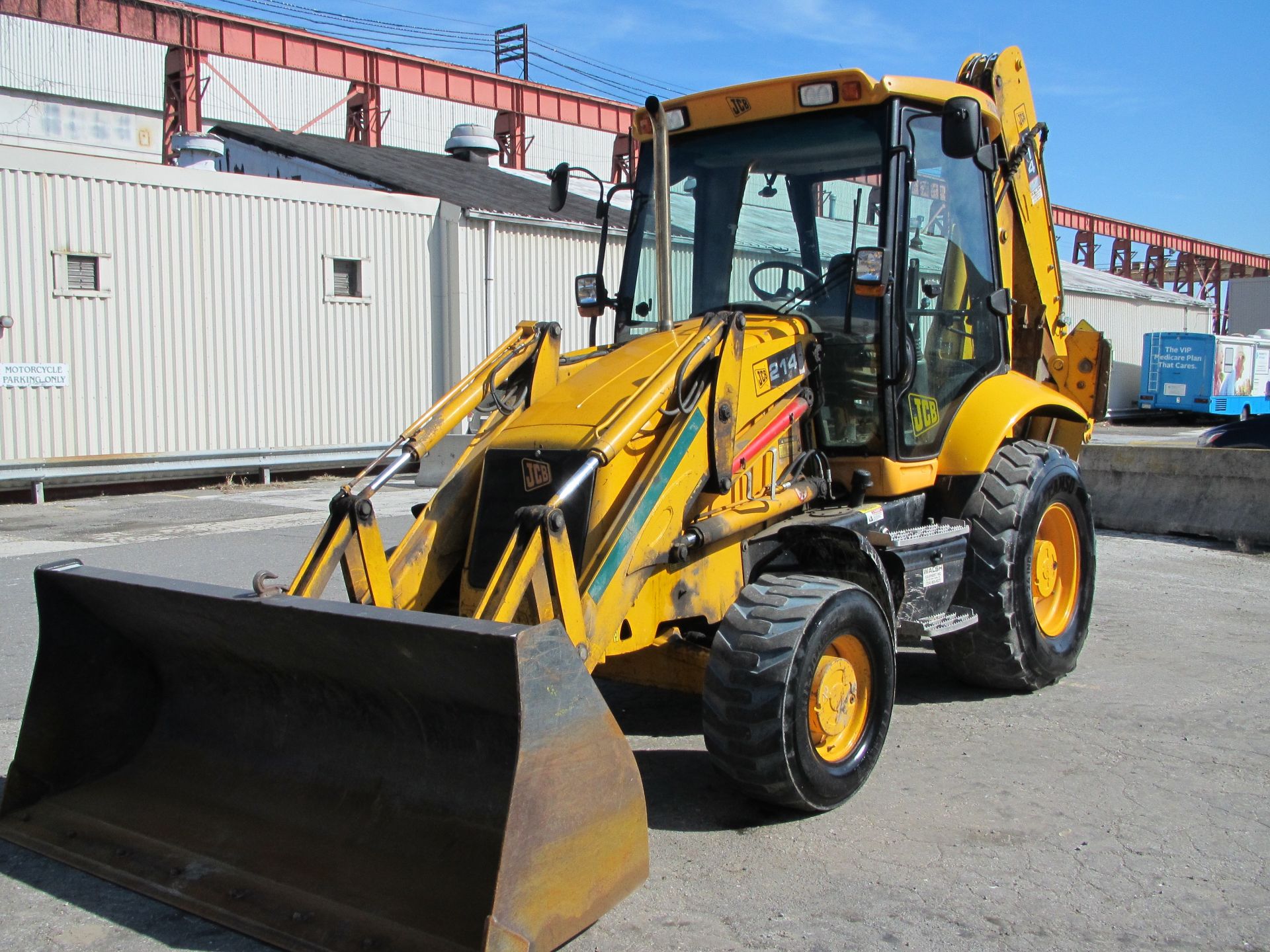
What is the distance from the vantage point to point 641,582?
450cm

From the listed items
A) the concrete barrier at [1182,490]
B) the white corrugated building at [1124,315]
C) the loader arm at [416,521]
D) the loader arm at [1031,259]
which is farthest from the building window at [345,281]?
the white corrugated building at [1124,315]

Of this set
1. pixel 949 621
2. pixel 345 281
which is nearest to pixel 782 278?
pixel 949 621

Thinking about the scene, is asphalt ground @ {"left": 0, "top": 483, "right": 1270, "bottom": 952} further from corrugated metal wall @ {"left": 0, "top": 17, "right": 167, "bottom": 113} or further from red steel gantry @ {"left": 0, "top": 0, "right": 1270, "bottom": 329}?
corrugated metal wall @ {"left": 0, "top": 17, "right": 167, "bottom": 113}

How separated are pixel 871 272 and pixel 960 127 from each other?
2.33 feet

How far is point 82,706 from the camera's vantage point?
14.7ft

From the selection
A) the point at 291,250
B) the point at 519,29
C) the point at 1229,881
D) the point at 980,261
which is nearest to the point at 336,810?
the point at 1229,881

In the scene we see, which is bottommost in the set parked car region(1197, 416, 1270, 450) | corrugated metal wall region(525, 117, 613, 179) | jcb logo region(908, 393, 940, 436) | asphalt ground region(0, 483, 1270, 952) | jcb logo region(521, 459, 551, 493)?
asphalt ground region(0, 483, 1270, 952)

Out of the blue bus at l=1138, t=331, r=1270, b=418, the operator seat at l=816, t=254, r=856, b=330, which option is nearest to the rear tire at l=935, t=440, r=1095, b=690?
the operator seat at l=816, t=254, r=856, b=330

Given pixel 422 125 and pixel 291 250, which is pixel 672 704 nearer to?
pixel 291 250

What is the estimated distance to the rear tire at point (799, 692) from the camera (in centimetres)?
425

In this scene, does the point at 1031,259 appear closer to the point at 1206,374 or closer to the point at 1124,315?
the point at 1206,374

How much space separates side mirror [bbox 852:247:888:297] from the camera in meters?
5.34

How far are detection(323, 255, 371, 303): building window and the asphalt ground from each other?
9883 millimetres

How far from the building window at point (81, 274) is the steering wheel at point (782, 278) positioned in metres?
11.1
